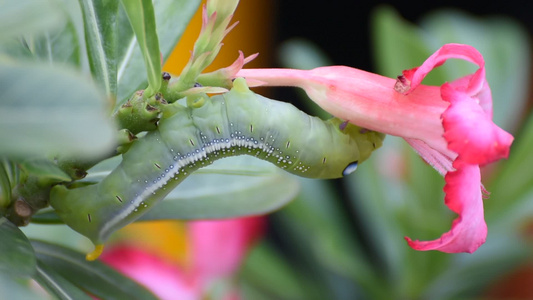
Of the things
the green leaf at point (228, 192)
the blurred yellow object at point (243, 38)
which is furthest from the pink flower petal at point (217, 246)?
the blurred yellow object at point (243, 38)

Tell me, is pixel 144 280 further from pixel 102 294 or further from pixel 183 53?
pixel 183 53

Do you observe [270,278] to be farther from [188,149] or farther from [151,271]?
[188,149]

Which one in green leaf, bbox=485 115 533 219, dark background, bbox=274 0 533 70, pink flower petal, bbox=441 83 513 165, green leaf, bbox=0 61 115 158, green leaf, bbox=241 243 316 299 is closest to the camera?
green leaf, bbox=0 61 115 158

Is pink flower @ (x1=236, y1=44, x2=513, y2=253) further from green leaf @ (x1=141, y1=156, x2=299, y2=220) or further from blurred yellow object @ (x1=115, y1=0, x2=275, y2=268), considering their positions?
blurred yellow object @ (x1=115, y1=0, x2=275, y2=268)

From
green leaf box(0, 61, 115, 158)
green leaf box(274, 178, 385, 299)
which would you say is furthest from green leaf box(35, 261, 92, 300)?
green leaf box(274, 178, 385, 299)

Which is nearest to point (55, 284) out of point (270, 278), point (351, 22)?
point (270, 278)
